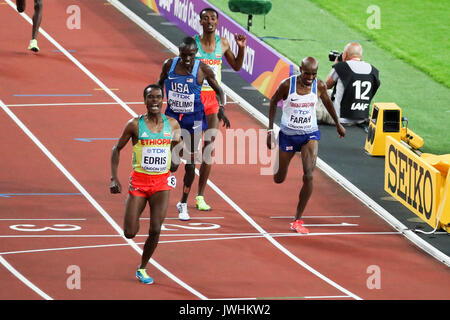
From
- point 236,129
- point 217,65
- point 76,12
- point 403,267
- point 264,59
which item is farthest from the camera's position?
point 76,12

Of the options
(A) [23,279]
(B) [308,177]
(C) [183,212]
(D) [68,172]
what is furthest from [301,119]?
(A) [23,279]

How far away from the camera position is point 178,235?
14.8 metres

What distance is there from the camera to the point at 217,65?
1614cm

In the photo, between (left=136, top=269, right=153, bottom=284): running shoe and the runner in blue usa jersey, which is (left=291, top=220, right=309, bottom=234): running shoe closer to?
the runner in blue usa jersey

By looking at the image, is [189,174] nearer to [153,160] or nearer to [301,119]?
[301,119]

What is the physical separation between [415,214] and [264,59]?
592 cm

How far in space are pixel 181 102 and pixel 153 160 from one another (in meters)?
2.40

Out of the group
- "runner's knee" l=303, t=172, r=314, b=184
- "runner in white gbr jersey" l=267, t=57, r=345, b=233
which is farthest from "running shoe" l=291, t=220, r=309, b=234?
"runner's knee" l=303, t=172, r=314, b=184

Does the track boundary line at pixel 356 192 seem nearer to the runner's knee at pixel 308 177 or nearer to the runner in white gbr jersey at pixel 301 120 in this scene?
the runner in white gbr jersey at pixel 301 120

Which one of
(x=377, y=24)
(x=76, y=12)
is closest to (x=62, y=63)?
(x=76, y=12)

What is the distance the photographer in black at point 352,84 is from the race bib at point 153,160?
6932 millimetres

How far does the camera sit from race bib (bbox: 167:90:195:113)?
1488 centimetres

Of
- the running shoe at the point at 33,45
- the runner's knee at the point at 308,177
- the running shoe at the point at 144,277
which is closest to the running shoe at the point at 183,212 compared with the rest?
the runner's knee at the point at 308,177

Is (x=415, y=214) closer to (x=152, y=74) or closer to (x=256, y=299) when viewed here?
(x=256, y=299)
